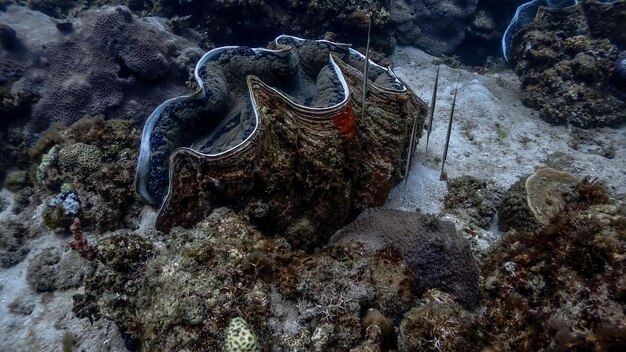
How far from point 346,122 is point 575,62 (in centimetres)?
532

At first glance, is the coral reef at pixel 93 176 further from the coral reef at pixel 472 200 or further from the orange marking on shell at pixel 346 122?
the coral reef at pixel 472 200

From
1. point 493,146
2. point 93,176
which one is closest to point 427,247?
point 493,146

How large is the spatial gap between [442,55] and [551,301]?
25.9ft

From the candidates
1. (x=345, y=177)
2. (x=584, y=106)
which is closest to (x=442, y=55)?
(x=584, y=106)

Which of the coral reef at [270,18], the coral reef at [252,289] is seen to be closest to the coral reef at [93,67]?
the coral reef at [270,18]

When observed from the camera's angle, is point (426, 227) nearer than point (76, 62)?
Yes

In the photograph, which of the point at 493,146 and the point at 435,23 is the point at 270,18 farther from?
the point at 435,23

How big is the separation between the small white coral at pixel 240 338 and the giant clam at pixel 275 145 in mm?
928

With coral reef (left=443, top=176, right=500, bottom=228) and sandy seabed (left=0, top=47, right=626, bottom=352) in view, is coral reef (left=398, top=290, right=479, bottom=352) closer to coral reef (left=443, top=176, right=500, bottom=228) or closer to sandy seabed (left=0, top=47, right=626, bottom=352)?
sandy seabed (left=0, top=47, right=626, bottom=352)

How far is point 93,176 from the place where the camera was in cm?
354

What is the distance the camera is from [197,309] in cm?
200

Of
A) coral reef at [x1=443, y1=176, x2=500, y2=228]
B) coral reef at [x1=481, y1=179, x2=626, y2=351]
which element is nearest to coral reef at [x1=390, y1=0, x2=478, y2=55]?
coral reef at [x1=443, y1=176, x2=500, y2=228]

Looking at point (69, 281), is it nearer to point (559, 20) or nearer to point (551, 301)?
point (551, 301)

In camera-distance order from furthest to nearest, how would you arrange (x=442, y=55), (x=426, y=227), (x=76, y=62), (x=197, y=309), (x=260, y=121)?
(x=442, y=55), (x=76, y=62), (x=426, y=227), (x=260, y=121), (x=197, y=309)
